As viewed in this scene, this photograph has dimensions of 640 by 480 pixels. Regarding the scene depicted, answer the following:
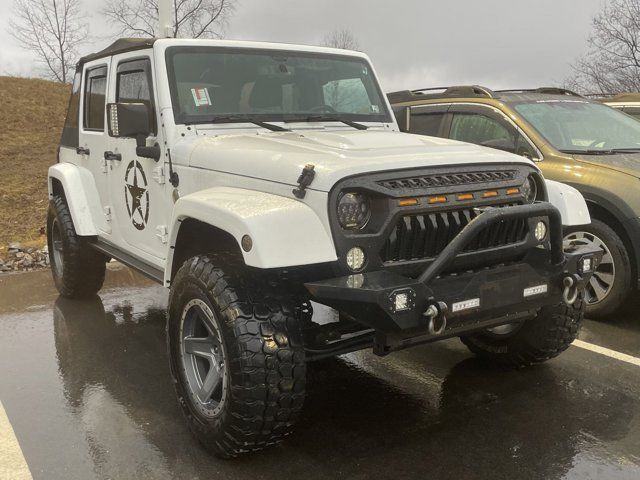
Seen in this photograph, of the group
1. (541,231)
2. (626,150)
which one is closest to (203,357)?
(541,231)

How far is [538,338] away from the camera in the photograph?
12.8 ft

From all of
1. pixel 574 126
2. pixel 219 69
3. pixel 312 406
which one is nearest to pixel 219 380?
pixel 312 406

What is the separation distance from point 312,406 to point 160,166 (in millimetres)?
1779

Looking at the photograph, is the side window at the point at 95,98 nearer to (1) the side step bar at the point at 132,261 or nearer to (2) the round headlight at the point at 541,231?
(1) the side step bar at the point at 132,261

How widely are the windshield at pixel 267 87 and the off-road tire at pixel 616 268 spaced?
1.92 metres

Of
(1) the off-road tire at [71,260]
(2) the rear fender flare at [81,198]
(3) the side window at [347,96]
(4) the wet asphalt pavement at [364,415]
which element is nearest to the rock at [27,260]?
(1) the off-road tire at [71,260]

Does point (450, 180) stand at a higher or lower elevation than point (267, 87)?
lower

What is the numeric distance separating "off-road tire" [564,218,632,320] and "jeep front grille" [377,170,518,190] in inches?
75.8

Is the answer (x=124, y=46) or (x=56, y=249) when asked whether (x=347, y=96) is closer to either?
(x=124, y=46)

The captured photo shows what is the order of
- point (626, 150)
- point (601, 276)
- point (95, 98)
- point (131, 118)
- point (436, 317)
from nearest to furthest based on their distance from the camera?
point (436, 317) → point (131, 118) → point (601, 276) → point (95, 98) → point (626, 150)

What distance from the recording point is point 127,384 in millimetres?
4074

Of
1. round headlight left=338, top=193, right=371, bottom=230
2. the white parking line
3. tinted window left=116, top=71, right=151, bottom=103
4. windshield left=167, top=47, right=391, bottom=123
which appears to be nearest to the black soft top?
tinted window left=116, top=71, right=151, bottom=103

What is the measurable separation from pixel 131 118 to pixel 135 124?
4 centimetres

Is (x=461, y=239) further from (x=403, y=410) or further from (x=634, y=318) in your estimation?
(x=634, y=318)
